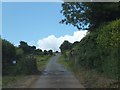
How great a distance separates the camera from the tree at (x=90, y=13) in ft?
91.9

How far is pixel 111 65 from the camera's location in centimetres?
2119

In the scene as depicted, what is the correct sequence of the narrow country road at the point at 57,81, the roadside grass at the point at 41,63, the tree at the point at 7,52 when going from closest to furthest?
the narrow country road at the point at 57,81, the tree at the point at 7,52, the roadside grass at the point at 41,63

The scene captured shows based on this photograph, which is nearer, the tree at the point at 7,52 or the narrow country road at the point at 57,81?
the narrow country road at the point at 57,81

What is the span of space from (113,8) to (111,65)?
7.28 meters

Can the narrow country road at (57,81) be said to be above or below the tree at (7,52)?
below

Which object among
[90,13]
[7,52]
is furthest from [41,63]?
[90,13]

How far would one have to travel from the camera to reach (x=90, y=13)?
2986 centimetres

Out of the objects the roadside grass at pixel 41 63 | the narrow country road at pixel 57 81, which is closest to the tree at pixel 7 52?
the narrow country road at pixel 57 81

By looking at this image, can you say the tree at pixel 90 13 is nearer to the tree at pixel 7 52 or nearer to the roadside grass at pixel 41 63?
the tree at pixel 7 52

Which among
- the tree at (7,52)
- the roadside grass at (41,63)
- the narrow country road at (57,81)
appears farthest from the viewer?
the roadside grass at (41,63)

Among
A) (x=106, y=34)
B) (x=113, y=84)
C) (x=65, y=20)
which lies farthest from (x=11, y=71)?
(x=113, y=84)

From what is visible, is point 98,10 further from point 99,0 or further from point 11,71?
point 11,71

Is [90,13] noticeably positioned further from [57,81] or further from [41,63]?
[41,63]

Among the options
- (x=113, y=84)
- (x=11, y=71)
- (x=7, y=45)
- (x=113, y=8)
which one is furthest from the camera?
(x=7, y=45)
